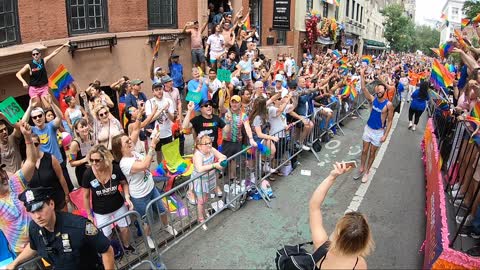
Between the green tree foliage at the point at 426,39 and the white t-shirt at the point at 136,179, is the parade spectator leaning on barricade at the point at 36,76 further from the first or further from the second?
the green tree foliage at the point at 426,39

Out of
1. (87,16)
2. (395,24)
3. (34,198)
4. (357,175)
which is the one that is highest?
(395,24)

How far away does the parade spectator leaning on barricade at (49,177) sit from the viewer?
14.7 feet

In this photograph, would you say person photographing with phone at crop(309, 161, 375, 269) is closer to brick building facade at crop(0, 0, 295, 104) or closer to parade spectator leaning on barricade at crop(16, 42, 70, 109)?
parade spectator leaning on barricade at crop(16, 42, 70, 109)

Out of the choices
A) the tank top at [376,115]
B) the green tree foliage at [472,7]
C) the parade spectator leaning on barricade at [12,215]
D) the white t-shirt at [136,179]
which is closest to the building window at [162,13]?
the tank top at [376,115]

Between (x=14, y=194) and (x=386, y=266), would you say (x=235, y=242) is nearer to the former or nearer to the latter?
(x=386, y=266)

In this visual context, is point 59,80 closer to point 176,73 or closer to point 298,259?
point 176,73

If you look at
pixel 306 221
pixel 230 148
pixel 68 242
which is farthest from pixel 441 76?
pixel 68 242

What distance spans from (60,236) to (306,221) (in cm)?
388

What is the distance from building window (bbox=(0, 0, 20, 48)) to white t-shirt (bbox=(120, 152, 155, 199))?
5.82 m

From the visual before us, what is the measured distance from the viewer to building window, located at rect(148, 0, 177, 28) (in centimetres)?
1204

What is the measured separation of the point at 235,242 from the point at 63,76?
5.16m

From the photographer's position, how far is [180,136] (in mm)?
7449

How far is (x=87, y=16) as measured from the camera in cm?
1015

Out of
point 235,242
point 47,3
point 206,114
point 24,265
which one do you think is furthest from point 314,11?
point 24,265
